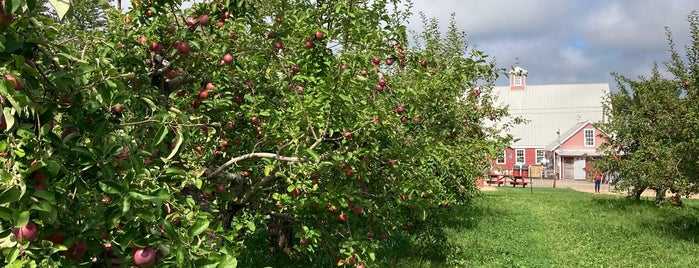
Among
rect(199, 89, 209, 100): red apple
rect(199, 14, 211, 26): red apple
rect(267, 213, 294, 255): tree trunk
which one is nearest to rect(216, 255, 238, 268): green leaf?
rect(199, 14, 211, 26): red apple

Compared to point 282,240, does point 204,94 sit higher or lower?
higher

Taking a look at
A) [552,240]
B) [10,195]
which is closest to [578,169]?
[552,240]

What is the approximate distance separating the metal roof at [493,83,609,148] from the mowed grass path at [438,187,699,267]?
32.2 metres

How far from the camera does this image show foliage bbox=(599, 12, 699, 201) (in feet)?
33.9

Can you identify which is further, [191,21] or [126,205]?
[191,21]

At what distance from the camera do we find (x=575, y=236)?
1079 centimetres

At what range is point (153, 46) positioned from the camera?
3.63 m

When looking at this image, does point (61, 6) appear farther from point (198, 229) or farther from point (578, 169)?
point (578, 169)

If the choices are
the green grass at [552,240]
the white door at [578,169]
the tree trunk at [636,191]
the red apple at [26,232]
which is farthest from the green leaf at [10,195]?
the white door at [578,169]

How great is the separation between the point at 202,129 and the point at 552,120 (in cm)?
4936

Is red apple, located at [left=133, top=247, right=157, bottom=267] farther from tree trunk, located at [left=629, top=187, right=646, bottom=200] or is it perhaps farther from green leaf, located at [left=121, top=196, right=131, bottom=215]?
tree trunk, located at [left=629, top=187, right=646, bottom=200]

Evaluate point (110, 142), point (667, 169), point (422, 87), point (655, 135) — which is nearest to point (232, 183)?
point (422, 87)

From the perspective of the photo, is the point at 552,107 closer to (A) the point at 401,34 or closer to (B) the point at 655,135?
(B) the point at 655,135

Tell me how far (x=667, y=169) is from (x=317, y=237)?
934cm
